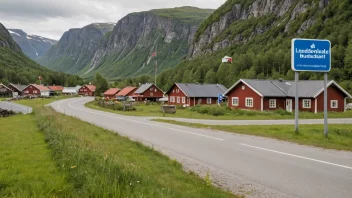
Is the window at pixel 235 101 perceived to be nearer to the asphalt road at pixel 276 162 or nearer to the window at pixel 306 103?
the window at pixel 306 103

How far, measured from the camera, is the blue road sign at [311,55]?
18078 mm

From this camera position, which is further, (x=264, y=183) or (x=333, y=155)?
(x=333, y=155)

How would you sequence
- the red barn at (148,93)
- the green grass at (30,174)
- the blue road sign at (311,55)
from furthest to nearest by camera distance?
the red barn at (148,93) → the blue road sign at (311,55) → the green grass at (30,174)

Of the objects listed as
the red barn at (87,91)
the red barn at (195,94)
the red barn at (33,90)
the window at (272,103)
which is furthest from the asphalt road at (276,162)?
the red barn at (87,91)

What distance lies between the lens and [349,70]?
81438mm

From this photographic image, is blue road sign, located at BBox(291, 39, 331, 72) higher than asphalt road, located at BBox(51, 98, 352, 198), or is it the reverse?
blue road sign, located at BBox(291, 39, 331, 72)

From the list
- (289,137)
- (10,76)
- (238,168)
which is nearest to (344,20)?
(289,137)

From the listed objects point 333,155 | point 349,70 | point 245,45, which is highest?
point 245,45

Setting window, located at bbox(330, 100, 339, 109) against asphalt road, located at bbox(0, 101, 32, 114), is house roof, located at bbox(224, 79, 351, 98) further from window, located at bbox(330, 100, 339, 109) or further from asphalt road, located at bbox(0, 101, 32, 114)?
asphalt road, located at bbox(0, 101, 32, 114)

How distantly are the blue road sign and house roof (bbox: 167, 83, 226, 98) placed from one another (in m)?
41.8

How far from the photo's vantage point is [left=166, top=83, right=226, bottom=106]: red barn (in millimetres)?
60219

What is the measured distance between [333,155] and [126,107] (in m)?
40.0

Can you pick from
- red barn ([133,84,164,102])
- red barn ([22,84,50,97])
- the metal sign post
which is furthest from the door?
red barn ([22,84,50,97])

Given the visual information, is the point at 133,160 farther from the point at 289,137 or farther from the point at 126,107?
the point at 126,107
